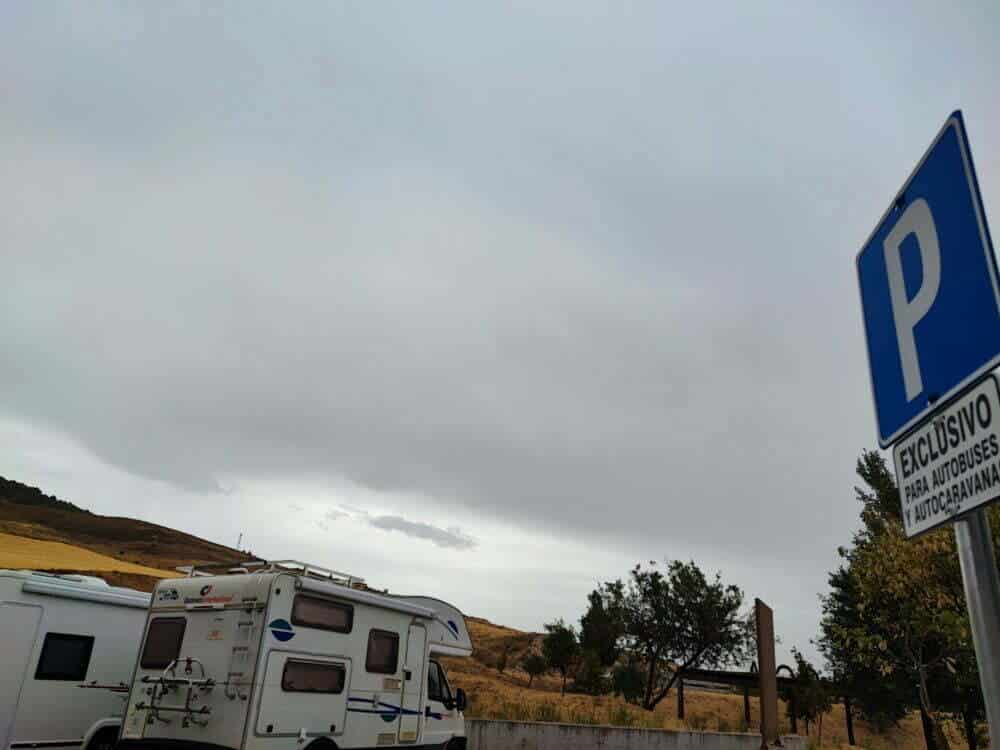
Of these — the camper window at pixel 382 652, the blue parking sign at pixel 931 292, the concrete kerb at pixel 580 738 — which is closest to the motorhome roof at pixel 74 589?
the camper window at pixel 382 652

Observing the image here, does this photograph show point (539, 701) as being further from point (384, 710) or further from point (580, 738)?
point (384, 710)

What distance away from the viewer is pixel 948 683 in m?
26.4

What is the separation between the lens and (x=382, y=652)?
483 inches

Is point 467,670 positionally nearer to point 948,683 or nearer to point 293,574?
point 948,683

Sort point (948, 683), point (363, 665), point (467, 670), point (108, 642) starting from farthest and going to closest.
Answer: point (467, 670)
point (948, 683)
point (108, 642)
point (363, 665)

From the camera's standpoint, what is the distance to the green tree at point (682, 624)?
3130cm

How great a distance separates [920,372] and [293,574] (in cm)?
1050

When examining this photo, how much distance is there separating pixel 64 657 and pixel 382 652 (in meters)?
5.33

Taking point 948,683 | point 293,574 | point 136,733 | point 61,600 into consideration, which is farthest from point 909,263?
point 948,683

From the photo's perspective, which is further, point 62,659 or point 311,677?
point 62,659

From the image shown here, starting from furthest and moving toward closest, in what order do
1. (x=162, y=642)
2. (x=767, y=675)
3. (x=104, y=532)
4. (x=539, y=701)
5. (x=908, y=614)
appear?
1. (x=104, y=532)
2. (x=539, y=701)
3. (x=908, y=614)
4. (x=162, y=642)
5. (x=767, y=675)

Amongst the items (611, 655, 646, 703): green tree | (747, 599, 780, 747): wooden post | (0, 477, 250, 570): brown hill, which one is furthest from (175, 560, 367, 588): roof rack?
(0, 477, 250, 570): brown hill

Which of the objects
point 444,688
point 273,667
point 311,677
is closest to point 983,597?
point 273,667

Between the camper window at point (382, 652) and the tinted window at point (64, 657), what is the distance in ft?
16.3
